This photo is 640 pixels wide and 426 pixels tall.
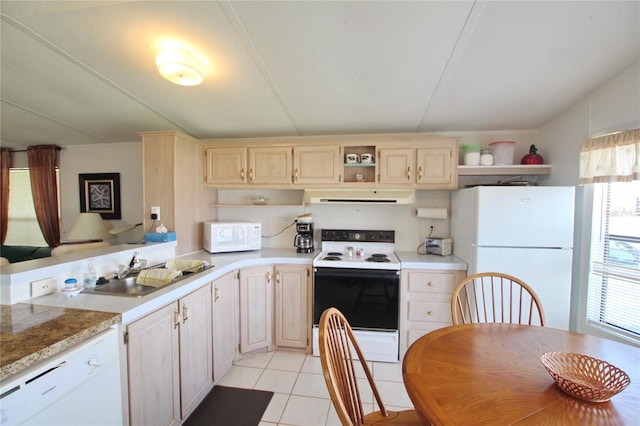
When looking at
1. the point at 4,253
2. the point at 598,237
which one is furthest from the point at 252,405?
the point at 4,253

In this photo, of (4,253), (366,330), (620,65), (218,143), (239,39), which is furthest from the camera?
(4,253)

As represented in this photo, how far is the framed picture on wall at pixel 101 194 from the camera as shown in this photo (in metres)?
3.18

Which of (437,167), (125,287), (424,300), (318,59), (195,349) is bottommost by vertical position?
(195,349)

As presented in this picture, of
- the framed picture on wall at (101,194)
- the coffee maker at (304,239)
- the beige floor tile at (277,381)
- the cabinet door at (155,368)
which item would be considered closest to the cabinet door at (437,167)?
the coffee maker at (304,239)

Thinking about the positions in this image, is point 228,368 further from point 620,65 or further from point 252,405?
point 620,65

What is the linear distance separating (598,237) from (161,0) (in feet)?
10.6

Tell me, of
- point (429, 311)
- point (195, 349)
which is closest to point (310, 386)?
point (195, 349)

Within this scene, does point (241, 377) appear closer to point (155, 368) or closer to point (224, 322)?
point (224, 322)

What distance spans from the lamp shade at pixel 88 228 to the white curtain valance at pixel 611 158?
486cm

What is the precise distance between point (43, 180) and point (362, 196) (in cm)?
419

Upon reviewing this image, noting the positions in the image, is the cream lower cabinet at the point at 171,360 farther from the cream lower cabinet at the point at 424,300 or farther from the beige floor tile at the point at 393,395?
the cream lower cabinet at the point at 424,300

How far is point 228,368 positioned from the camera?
2.12 meters

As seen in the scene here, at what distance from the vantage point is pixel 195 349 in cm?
168

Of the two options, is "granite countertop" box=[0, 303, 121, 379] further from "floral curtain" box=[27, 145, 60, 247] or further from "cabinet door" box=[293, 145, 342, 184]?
"floral curtain" box=[27, 145, 60, 247]
